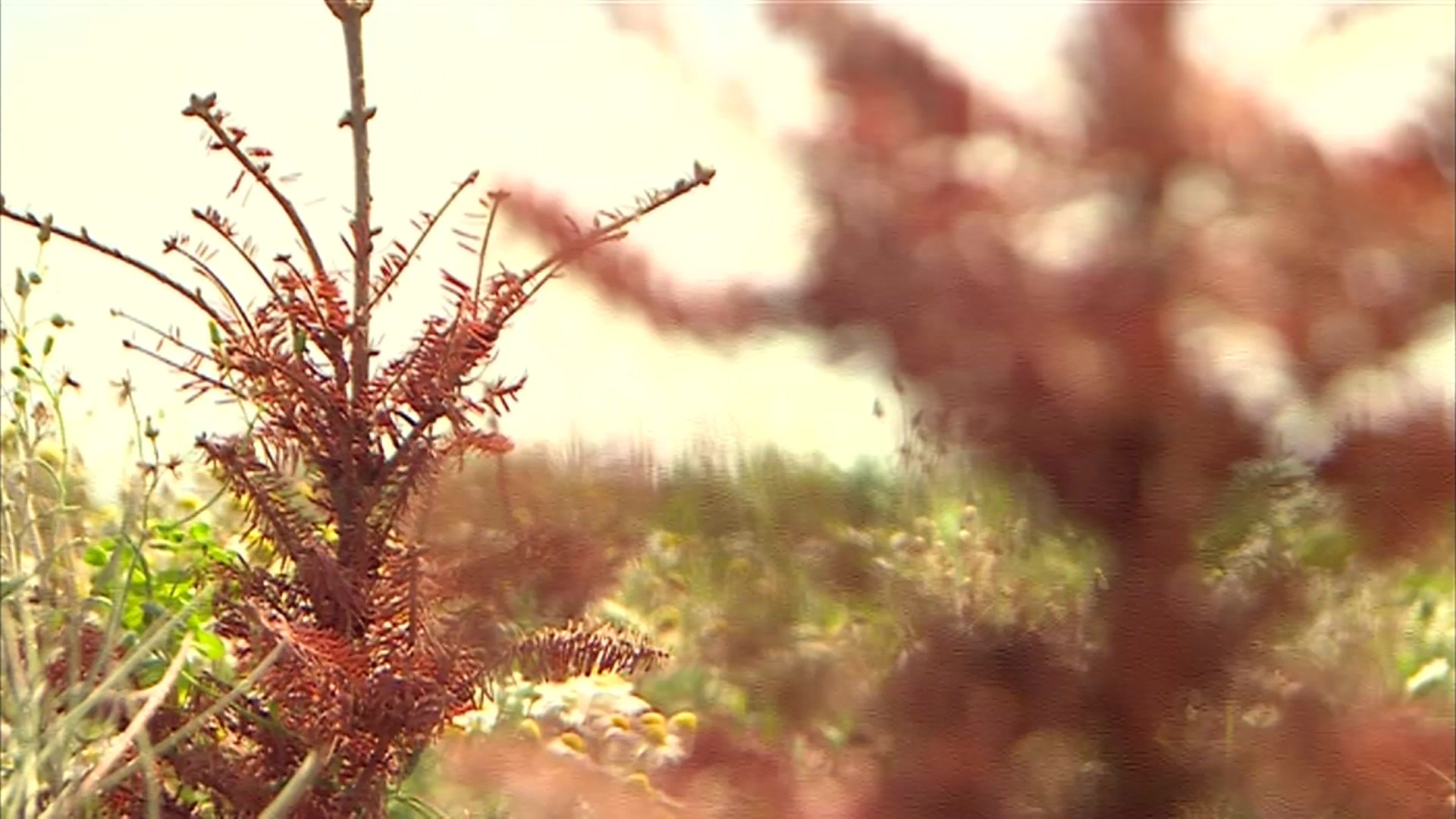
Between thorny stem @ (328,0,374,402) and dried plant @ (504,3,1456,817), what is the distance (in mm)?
453

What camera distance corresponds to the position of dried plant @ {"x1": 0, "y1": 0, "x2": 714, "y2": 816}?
5.71 feet

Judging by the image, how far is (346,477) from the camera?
5.84 ft

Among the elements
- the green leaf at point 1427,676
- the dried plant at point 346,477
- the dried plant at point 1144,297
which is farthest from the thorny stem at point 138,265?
the green leaf at point 1427,676

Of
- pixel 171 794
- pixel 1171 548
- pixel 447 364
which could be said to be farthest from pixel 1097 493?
pixel 171 794

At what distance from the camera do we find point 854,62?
2031 millimetres

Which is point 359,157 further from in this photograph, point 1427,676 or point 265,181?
point 1427,676

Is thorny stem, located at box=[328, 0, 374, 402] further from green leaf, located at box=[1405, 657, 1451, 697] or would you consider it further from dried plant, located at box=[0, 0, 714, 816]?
green leaf, located at box=[1405, 657, 1451, 697]

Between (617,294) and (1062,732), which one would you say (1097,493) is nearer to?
(1062,732)

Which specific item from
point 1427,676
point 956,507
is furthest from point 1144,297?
point 1427,676

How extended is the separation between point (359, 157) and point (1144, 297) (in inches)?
31.2

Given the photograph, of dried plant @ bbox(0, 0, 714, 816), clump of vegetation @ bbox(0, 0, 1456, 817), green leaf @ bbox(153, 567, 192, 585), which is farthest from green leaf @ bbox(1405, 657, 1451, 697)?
green leaf @ bbox(153, 567, 192, 585)

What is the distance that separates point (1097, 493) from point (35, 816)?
3.56 feet

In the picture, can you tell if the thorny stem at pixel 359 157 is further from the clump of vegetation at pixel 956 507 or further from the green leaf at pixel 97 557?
the green leaf at pixel 97 557

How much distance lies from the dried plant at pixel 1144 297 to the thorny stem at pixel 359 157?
0.45 m
